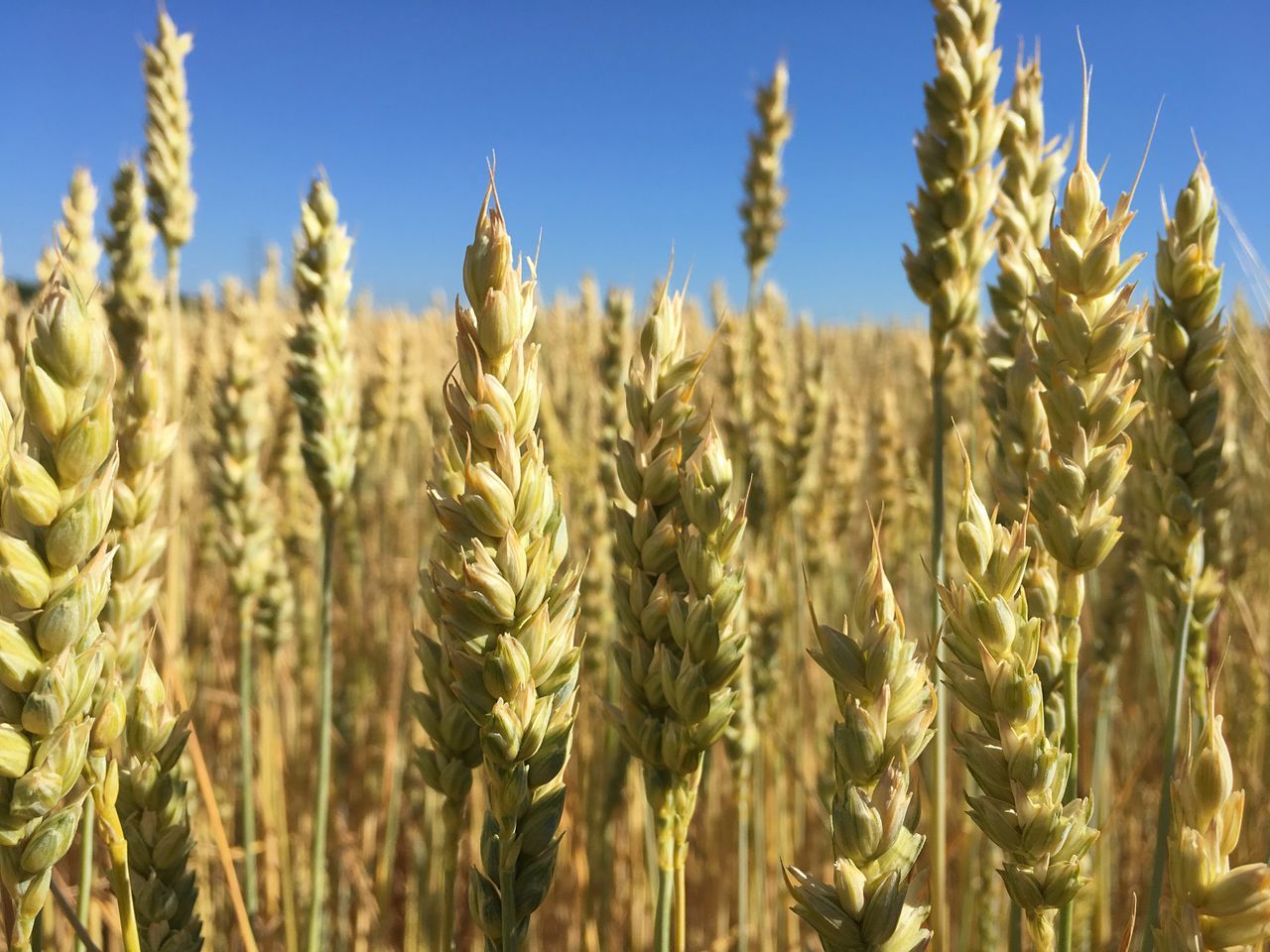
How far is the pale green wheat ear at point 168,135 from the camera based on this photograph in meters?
1.81

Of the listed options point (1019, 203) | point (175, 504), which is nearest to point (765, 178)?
point (1019, 203)

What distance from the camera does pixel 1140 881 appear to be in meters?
1.83

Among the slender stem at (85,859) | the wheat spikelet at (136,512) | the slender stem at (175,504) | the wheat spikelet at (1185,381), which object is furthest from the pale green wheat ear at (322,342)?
the wheat spikelet at (1185,381)

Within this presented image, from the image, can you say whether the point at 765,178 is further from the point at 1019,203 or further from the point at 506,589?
the point at 506,589

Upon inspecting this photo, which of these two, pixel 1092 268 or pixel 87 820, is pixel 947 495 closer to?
pixel 1092 268

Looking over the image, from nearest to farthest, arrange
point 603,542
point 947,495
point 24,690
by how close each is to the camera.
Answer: point 24,690 < point 603,542 < point 947,495

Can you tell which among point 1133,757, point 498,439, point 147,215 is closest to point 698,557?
point 498,439

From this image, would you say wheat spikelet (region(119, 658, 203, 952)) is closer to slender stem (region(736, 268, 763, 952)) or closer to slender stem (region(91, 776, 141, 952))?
slender stem (region(91, 776, 141, 952))

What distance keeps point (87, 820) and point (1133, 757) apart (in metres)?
2.20

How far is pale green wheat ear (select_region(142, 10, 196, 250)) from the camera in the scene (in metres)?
1.81

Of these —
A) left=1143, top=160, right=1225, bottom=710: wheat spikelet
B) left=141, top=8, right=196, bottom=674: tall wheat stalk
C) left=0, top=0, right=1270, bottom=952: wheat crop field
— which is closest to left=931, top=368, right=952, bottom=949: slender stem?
left=0, top=0, right=1270, bottom=952: wheat crop field

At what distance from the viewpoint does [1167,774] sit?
32.8 inches

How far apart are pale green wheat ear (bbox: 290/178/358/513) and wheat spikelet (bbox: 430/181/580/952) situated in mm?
719

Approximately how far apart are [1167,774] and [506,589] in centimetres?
70
